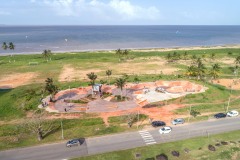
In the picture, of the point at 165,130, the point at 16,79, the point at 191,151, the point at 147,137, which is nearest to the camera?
the point at 191,151

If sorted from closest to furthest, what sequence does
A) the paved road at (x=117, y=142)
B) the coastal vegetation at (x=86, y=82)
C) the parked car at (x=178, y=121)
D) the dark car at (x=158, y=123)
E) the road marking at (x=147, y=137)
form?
the paved road at (x=117, y=142), the road marking at (x=147, y=137), the coastal vegetation at (x=86, y=82), the dark car at (x=158, y=123), the parked car at (x=178, y=121)

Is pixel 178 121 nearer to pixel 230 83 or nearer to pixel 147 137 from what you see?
pixel 147 137

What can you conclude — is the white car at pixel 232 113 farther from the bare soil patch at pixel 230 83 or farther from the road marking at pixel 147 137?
the bare soil patch at pixel 230 83

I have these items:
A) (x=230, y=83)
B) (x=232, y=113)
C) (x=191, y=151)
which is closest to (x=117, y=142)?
(x=191, y=151)

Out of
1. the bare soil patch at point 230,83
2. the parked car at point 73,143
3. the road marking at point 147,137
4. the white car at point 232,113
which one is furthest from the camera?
the bare soil patch at point 230,83

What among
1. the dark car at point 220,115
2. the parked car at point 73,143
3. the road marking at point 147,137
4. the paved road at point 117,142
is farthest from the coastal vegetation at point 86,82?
the parked car at point 73,143

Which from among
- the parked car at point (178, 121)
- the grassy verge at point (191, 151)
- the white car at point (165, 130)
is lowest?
the grassy verge at point (191, 151)

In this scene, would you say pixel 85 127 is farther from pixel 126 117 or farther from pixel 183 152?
pixel 183 152

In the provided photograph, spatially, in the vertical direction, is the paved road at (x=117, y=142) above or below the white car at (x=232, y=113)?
below
